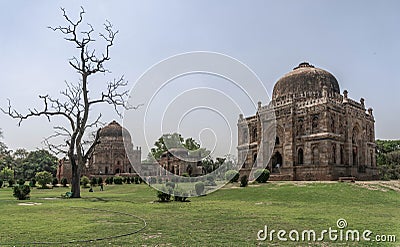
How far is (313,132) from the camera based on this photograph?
32.7 meters

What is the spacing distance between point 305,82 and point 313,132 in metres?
5.92

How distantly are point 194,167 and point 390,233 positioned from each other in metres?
44.3

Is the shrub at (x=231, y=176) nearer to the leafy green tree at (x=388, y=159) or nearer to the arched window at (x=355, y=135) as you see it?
the arched window at (x=355, y=135)

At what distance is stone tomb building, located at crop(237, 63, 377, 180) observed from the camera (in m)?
31.6

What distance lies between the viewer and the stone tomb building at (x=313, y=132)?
31641 mm

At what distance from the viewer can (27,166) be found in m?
61.4

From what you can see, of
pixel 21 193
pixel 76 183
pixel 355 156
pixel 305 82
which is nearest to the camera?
pixel 21 193

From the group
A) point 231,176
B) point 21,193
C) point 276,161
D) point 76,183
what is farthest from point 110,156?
point 21,193

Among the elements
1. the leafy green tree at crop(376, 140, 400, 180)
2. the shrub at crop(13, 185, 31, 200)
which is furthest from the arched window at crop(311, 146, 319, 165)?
the shrub at crop(13, 185, 31, 200)

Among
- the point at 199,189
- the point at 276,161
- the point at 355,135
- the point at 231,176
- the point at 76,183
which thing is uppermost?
the point at 355,135

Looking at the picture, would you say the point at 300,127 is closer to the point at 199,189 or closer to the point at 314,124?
the point at 314,124

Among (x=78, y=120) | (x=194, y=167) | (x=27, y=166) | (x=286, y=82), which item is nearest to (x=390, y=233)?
(x=78, y=120)

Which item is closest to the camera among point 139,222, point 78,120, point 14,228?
point 14,228

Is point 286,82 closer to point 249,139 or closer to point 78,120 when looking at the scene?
point 249,139
